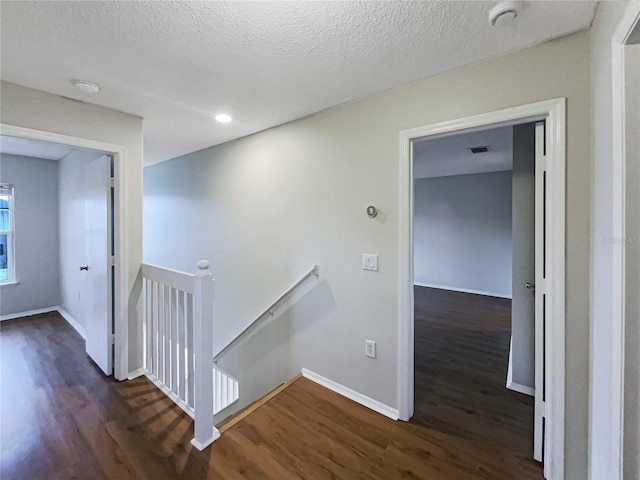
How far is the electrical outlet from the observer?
213 centimetres

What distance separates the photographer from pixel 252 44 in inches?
58.2

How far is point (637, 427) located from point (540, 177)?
1.18 metres

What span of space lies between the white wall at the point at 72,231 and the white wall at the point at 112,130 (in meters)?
1.12

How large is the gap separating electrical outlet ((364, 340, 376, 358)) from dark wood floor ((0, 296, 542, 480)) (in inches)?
16.0

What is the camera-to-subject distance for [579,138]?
4.56 feet

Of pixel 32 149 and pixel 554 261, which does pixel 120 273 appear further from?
pixel 554 261

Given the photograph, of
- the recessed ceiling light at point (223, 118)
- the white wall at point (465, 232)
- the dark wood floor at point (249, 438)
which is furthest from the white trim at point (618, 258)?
the white wall at point (465, 232)

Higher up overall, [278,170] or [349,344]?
[278,170]

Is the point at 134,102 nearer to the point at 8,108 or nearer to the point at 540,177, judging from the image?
the point at 8,108

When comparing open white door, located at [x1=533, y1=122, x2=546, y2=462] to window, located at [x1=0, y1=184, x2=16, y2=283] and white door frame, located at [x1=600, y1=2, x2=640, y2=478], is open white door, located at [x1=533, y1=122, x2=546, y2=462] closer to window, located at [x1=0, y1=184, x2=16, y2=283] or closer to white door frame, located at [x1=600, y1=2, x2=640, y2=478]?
white door frame, located at [x1=600, y1=2, x2=640, y2=478]

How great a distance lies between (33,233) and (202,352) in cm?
429

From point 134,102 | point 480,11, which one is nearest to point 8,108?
point 134,102

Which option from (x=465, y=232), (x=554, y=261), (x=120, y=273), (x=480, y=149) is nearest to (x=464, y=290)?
(x=465, y=232)

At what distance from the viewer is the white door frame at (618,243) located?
0.94 metres
